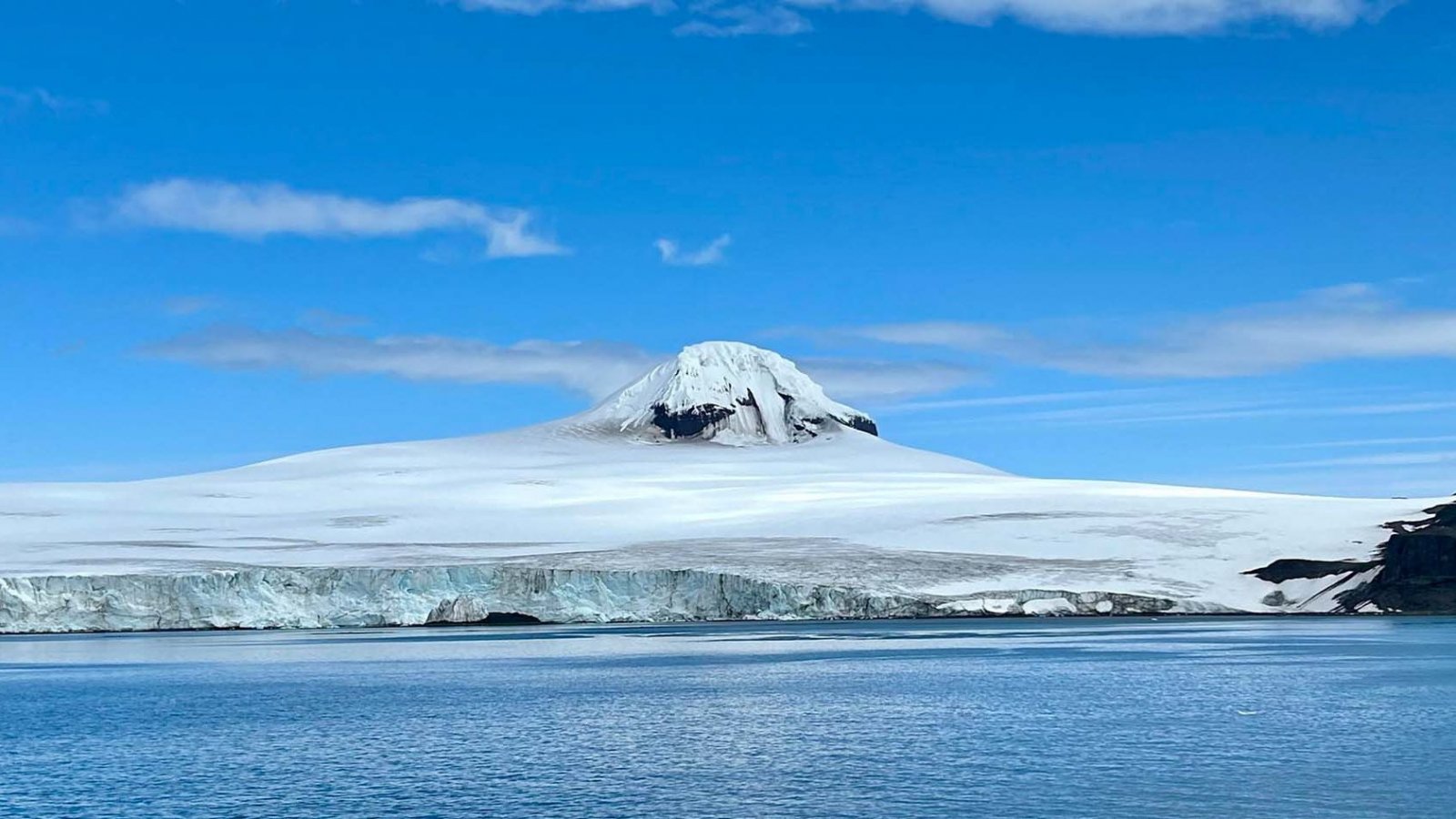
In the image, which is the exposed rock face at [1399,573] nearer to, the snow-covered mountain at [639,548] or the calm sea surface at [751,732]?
the snow-covered mountain at [639,548]

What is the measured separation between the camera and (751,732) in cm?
2395

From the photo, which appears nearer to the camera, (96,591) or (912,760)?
(912,760)

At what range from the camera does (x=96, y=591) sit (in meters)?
48.5

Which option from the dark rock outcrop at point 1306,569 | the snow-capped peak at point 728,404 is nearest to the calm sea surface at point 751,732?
the dark rock outcrop at point 1306,569

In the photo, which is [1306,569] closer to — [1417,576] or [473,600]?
[1417,576]

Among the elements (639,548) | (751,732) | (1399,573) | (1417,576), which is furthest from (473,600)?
(1417,576)

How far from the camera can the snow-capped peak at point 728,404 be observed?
104 m

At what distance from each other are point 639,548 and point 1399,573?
24837 mm

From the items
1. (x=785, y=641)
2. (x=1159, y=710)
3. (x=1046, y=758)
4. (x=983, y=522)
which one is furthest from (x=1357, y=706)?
(x=983, y=522)

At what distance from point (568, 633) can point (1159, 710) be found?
2974 cm

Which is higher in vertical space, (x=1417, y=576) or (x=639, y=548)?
(x=639, y=548)

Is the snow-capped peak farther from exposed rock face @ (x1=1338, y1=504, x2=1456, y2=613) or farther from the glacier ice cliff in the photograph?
exposed rock face @ (x1=1338, y1=504, x2=1456, y2=613)

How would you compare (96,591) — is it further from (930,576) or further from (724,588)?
(930,576)

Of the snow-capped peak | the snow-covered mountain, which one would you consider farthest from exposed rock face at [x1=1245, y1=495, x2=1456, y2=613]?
the snow-capped peak
